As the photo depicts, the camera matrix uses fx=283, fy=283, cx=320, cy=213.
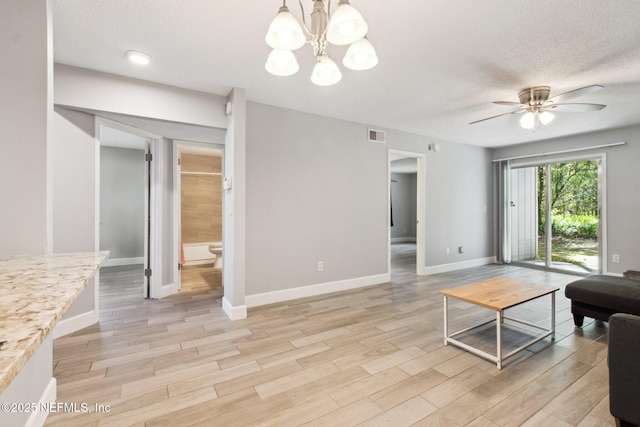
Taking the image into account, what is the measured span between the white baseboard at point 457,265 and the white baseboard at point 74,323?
4.68 m

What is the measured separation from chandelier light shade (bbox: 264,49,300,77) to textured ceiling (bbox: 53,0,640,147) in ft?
1.74

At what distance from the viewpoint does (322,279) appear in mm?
3914

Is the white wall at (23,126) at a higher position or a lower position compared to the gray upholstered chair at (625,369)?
higher

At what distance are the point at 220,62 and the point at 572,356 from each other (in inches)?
150

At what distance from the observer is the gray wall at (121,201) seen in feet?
18.5

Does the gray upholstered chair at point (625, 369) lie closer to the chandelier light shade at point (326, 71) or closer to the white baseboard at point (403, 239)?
the chandelier light shade at point (326, 71)

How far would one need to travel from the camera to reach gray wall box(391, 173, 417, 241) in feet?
30.8

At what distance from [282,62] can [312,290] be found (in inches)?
117

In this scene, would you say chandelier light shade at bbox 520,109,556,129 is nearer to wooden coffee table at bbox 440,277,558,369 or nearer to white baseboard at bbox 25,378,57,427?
wooden coffee table at bbox 440,277,558,369

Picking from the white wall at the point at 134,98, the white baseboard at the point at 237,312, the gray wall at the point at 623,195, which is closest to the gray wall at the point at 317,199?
the white baseboard at the point at 237,312

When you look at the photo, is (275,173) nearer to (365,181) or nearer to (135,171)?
(365,181)

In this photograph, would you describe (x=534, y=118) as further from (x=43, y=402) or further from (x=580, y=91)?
(x=43, y=402)

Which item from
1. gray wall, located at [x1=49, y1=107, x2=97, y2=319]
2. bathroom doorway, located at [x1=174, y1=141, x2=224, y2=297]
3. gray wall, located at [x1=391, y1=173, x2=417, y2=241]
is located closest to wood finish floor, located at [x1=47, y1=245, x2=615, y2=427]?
gray wall, located at [x1=49, y1=107, x2=97, y2=319]

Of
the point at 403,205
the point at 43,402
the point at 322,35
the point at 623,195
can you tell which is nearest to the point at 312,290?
the point at 43,402
